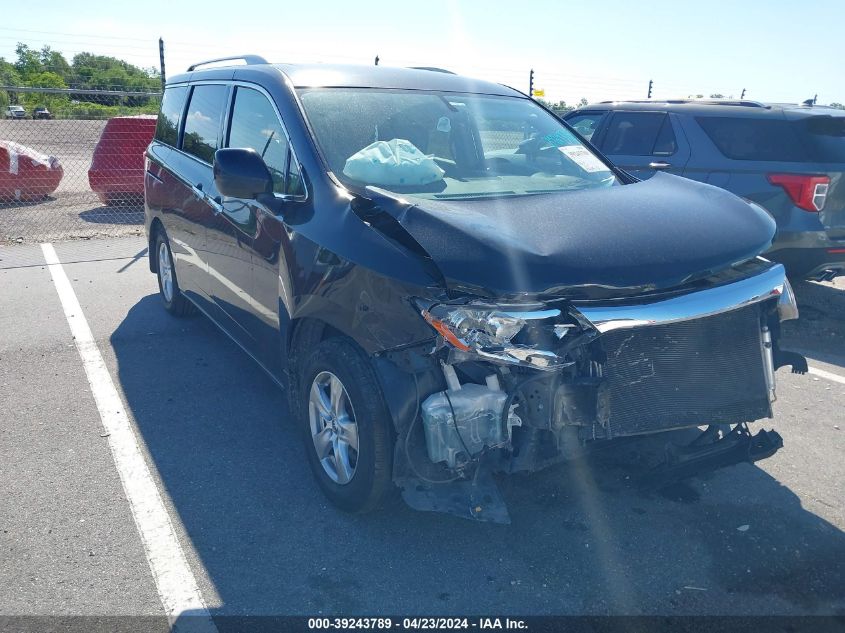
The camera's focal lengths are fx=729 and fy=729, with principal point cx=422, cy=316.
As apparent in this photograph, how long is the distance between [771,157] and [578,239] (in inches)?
172

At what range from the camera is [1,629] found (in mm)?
2664

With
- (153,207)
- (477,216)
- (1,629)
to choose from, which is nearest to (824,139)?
(477,216)

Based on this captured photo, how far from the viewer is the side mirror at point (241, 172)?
3.54 m

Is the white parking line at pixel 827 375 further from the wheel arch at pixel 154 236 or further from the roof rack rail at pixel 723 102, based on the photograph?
the wheel arch at pixel 154 236

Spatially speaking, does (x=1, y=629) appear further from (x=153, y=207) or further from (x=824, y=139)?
(x=824, y=139)

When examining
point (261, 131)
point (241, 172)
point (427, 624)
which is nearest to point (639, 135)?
point (261, 131)

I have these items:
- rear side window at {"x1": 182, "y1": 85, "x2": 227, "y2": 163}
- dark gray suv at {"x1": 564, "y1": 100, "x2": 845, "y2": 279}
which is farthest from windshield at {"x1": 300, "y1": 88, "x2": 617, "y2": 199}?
dark gray suv at {"x1": 564, "y1": 100, "x2": 845, "y2": 279}

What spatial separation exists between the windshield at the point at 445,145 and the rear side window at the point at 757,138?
2.74m

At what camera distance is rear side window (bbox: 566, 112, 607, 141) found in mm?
8039

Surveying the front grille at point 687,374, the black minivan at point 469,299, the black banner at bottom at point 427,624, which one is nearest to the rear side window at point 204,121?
the black minivan at point 469,299

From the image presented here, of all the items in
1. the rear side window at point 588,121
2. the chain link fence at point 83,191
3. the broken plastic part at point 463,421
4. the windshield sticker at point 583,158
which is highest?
the windshield sticker at point 583,158

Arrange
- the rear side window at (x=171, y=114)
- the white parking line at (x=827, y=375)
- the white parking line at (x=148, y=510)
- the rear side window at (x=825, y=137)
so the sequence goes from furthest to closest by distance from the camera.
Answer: the rear side window at (x=825, y=137) < the rear side window at (x=171, y=114) < the white parking line at (x=827, y=375) < the white parking line at (x=148, y=510)

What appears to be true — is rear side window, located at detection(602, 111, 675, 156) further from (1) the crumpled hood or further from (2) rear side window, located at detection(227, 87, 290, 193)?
(2) rear side window, located at detection(227, 87, 290, 193)

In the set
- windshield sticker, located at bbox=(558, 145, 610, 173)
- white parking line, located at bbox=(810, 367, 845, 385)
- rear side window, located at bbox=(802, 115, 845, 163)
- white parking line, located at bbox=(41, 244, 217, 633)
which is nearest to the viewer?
white parking line, located at bbox=(41, 244, 217, 633)
